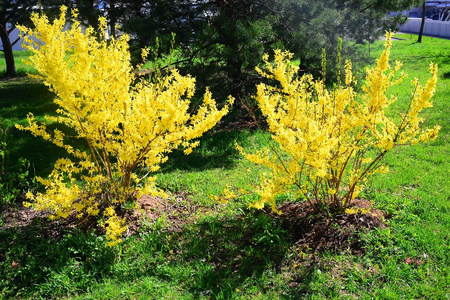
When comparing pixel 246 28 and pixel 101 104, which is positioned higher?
pixel 246 28

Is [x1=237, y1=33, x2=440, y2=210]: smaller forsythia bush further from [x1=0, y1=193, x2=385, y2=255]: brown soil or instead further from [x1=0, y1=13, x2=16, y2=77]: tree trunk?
[x1=0, y1=13, x2=16, y2=77]: tree trunk

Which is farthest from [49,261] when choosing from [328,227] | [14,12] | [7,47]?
[7,47]

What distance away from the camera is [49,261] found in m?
3.38

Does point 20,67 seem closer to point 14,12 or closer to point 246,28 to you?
point 14,12

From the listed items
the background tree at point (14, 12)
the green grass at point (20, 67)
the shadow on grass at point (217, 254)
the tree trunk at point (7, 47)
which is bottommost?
the shadow on grass at point (217, 254)

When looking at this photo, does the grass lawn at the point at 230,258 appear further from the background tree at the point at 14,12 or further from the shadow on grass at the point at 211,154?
the background tree at the point at 14,12

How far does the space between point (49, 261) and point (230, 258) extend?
5.51ft

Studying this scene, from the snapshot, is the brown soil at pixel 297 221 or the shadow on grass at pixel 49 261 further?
the brown soil at pixel 297 221

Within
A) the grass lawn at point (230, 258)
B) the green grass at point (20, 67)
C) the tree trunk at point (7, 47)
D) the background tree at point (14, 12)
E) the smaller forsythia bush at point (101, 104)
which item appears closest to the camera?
the grass lawn at point (230, 258)

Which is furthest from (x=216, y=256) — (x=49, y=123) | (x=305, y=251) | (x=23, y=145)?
(x=49, y=123)

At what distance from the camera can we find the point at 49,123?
22.6 ft

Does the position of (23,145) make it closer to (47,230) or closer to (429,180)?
(47,230)

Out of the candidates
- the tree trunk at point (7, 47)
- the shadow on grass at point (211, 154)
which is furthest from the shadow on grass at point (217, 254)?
the tree trunk at point (7, 47)

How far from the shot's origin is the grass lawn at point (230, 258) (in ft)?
A: 10.1
